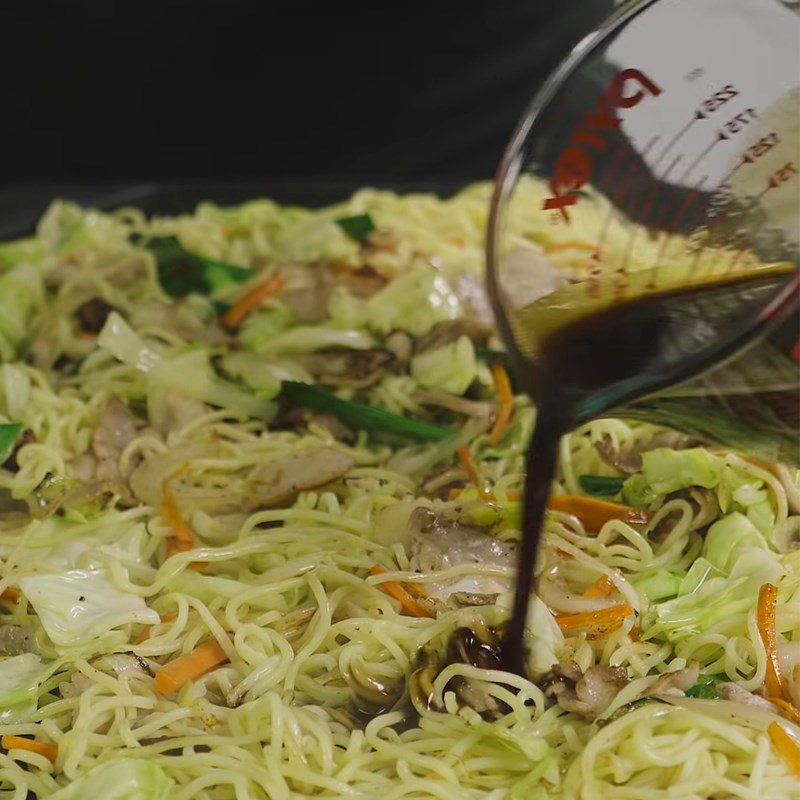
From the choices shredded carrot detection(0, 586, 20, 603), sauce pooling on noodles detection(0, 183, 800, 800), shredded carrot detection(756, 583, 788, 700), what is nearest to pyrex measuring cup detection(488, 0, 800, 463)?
sauce pooling on noodles detection(0, 183, 800, 800)

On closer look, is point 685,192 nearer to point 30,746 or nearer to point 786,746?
point 786,746

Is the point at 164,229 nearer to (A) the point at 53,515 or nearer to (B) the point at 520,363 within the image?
(A) the point at 53,515

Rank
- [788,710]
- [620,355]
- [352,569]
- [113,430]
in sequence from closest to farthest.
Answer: [620,355], [788,710], [352,569], [113,430]

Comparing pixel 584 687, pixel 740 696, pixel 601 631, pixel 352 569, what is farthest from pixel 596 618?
pixel 352 569

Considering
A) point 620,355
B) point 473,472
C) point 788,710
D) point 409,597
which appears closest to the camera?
point 620,355

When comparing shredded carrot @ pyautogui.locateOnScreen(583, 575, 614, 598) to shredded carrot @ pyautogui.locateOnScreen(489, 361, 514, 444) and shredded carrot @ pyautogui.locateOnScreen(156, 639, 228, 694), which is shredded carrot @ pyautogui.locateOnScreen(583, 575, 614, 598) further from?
shredded carrot @ pyautogui.locateOnScreen(156, 639, 228, 694)

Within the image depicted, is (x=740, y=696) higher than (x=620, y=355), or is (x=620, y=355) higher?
(x=620, y=355)

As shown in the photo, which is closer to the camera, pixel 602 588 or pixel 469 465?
pixel 602 588

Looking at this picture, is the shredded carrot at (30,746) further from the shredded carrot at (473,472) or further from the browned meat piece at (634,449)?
the browned meat piece at (634,449)
